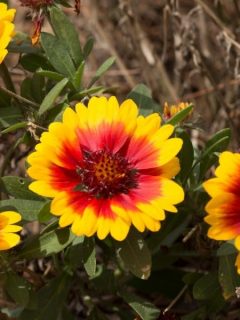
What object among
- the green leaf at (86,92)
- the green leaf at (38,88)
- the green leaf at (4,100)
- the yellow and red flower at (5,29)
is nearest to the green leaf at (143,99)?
the green leaf at (86,92)

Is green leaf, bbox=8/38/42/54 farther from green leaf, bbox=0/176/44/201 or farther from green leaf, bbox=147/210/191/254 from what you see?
green leaf, bbox=147/210/191/254

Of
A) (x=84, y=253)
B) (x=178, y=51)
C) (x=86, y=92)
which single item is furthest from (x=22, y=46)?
(x=178, y=51)

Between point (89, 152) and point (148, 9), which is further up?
point (89, 152)

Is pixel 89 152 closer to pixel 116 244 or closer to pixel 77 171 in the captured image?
pixel 77 171

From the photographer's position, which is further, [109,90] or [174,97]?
[174,97]

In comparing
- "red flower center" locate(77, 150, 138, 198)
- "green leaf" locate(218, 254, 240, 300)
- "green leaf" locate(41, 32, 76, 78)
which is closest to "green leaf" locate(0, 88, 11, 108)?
"green leaf" locate(41, 32, 76, 78)

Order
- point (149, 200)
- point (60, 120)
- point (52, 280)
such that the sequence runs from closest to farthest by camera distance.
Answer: point (149, 200)
point (60, 120)
point (52, 280)

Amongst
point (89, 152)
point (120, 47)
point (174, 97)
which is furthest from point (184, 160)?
point (120, 47)

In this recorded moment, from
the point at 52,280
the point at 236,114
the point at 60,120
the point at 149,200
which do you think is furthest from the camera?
the point at 236,114
